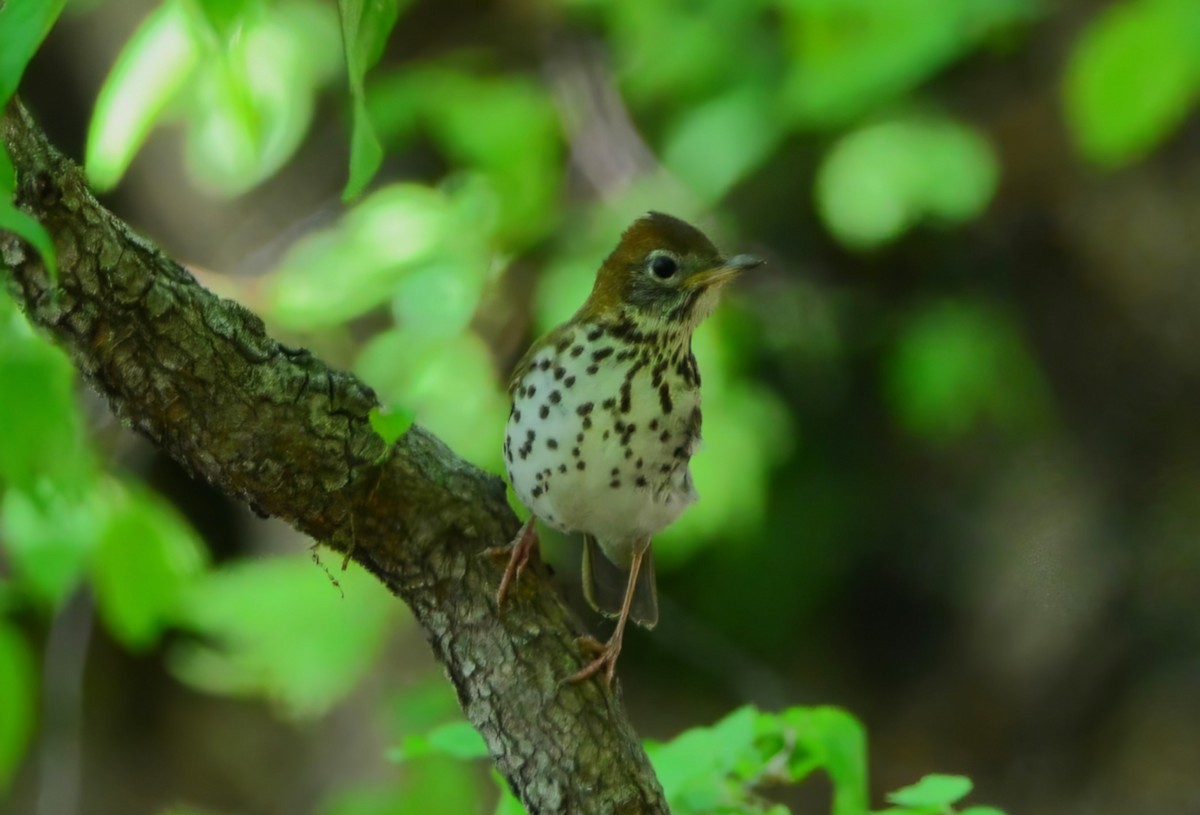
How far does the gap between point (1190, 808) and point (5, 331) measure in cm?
414

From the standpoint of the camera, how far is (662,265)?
2.31m

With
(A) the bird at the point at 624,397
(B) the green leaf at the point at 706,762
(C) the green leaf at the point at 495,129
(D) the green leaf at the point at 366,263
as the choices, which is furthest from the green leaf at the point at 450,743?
(C) the green leaf at the point at 495,129

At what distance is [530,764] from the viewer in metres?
1.83

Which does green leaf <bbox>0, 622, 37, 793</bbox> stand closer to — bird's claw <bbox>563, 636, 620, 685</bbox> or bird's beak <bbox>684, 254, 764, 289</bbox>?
bird's claw <bbox>563, 636, 620, 685</bbox>

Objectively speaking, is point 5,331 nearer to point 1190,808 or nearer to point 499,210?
point 499,210

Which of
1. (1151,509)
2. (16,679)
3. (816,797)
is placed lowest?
(16,679)

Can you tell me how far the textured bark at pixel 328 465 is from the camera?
1513 mm

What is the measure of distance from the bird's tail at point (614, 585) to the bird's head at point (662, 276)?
48cm

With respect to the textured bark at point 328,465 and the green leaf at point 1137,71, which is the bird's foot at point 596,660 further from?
the green leaf at point 1137,71

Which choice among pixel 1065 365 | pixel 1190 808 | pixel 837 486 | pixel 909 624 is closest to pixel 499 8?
pixel 837 486

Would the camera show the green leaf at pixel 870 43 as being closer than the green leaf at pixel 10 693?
No

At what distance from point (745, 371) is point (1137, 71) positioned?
1390 millimetres

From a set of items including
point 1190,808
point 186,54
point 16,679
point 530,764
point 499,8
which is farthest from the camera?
point 1190,808

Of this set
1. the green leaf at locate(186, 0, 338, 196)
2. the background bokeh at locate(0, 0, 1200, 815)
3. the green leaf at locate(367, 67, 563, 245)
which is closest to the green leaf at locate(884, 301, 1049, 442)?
the background bokeh at locate(0, 0, 1200, 815)
